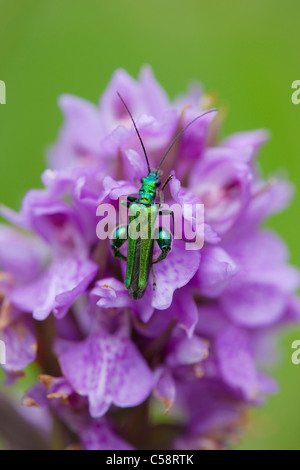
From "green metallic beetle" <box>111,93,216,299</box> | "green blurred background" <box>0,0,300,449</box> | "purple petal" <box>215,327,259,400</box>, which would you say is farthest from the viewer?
"green blurred background" <box>0,0,300,449</box>

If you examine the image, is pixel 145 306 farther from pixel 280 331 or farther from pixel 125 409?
pixel 280 331

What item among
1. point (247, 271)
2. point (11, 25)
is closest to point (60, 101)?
point (247, 271)

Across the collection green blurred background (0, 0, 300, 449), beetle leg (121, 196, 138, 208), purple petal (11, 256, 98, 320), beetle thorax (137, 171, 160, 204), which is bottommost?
purple petal (11, 256, 98, 320)

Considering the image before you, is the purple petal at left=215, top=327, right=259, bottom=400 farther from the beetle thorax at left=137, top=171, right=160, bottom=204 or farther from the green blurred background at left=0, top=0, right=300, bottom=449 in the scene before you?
the green blurred background at left=0, top=0, right=300, bottom=449

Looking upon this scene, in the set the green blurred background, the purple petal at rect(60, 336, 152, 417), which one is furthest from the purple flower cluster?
the green blurred background

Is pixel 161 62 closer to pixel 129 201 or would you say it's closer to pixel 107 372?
pixel 129 201

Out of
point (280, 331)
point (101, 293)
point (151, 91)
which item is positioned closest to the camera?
point (101, 293)

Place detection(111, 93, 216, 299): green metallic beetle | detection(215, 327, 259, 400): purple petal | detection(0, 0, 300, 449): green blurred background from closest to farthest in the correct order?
detection(111, 93, 216, 299): green metallic beetle
detection(215, 327, 259, 400): purple petal
detection(0, 0, 300, 449): green blurred background

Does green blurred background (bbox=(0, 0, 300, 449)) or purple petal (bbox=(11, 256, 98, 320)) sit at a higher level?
green blurred background (bbox=(0, 0, 300, 449))
